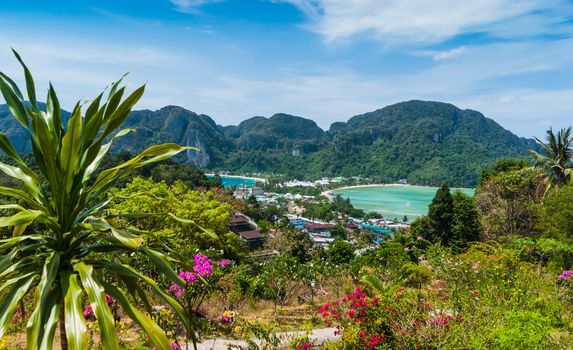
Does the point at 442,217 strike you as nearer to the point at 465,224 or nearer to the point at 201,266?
the point at 465,224

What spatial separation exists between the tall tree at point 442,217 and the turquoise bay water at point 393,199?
40388 millimetres

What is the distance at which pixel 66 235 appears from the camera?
1699mm

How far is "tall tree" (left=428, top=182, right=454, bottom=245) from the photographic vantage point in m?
16.2

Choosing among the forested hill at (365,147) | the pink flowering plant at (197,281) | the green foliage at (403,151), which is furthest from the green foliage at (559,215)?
the forested hill at (365,147)

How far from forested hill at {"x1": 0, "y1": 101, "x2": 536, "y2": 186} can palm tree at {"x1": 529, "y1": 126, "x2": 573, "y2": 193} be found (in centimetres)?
8804

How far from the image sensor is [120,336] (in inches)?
181

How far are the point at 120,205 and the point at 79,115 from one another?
347 inches

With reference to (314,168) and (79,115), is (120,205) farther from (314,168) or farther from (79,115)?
(314,168)

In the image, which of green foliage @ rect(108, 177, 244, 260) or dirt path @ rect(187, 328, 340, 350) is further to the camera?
green foliage @ rect(108, 177, 244, 260)

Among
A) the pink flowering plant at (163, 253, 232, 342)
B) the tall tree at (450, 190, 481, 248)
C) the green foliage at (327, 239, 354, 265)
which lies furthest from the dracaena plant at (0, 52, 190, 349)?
the tall tree at (450, 190, 481, 248)

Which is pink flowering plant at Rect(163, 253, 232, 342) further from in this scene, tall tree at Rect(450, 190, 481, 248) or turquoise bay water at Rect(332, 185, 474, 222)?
turquoise bay water at Rect(332, 185, 474, 222)

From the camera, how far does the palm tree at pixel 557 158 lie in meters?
12.9

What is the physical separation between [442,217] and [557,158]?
16.1 ft

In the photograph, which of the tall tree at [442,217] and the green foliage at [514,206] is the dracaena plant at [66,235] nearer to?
the green foliage at [514,206]
